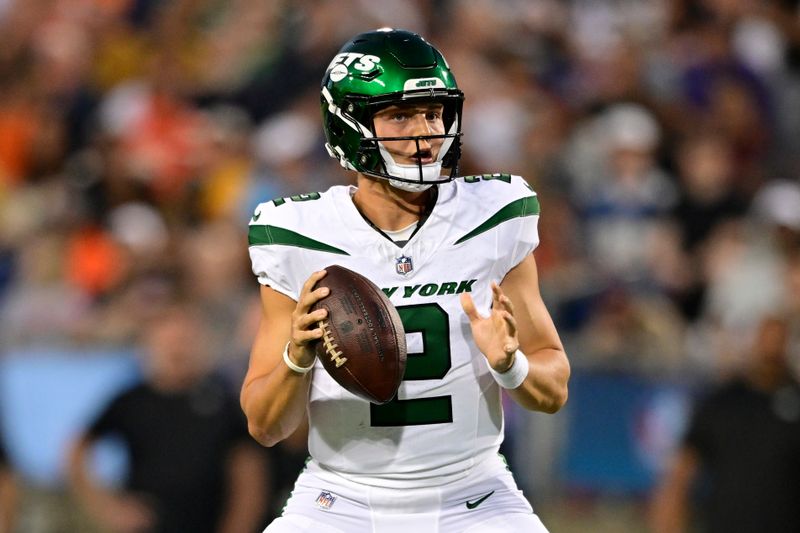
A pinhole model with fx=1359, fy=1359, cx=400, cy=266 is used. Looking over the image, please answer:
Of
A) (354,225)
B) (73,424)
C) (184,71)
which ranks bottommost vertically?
(73,424)

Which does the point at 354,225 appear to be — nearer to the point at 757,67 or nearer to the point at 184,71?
the point at 757,67

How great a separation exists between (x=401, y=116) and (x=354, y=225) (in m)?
0.31

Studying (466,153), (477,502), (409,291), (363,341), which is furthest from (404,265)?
(466,153)

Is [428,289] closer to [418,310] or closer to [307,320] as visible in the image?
[418,310]

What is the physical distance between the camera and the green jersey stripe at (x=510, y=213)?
3477 mm

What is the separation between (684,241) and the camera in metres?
7.26

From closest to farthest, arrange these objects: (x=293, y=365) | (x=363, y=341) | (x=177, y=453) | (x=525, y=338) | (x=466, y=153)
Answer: (x=363, y=341) → (x=293, y=365) → (x=525, y=338) → (x=177, y=453) → (x=466, y=153)

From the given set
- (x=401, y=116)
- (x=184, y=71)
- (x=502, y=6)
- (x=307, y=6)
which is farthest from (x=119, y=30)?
(x=401, y=116)

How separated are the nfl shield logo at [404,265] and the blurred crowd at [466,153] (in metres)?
3.05

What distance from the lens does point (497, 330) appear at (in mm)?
3174

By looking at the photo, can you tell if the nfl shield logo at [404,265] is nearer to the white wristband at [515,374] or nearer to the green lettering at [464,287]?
the green lettering at [464,287]

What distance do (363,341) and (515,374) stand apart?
0.38m

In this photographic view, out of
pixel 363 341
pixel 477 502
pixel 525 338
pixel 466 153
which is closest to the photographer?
pixel 363 341

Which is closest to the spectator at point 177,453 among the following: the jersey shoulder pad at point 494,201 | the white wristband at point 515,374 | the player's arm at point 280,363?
the player's arm at point 280,363
